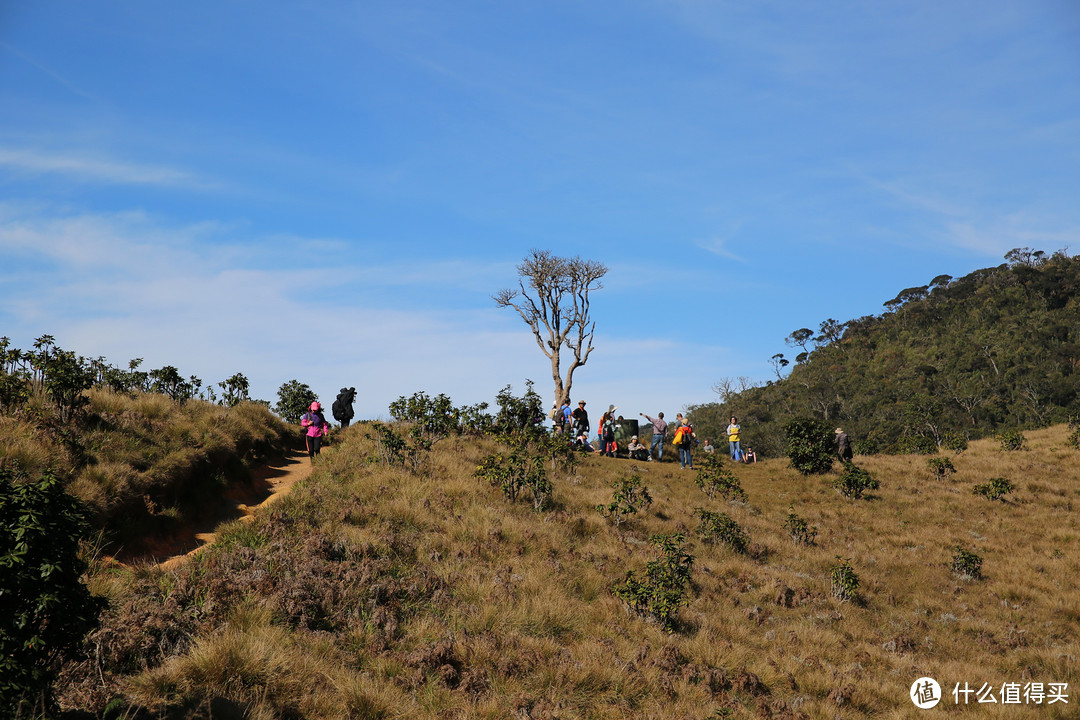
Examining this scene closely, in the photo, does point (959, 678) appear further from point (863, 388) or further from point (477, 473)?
point (863, 388)

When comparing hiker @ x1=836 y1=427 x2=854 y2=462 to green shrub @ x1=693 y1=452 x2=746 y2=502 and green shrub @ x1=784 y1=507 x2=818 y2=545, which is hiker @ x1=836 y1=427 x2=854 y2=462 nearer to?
green shrub @ x1=693 y1=452 x2=746 y2=502

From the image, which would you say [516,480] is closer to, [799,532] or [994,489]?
[799,532]

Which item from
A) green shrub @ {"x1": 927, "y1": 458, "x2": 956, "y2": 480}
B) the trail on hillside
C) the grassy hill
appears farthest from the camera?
green shrub @ {"x1": 927, "y1": 458, "x2": 956, "y2": 480}

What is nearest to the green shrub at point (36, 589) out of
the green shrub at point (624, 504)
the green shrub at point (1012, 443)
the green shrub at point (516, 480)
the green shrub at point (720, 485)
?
the green shrub at point (516, 480)

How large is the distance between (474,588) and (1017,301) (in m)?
78.3

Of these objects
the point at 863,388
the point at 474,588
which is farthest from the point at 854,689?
the point at 863,388

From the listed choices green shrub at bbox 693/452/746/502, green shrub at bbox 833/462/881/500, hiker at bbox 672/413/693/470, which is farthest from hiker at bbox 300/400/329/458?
green shrub at bbox 833/462/881/500

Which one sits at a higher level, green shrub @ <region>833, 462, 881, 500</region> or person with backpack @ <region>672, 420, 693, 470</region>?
person with backpack @ <region>672, 420, 693, 470</region>

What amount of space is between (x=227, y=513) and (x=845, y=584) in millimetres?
12453

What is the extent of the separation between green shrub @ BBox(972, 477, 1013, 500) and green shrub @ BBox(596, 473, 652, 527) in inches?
425

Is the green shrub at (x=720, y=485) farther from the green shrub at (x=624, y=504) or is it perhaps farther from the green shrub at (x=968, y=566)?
the green shrub at (x=968, y=566)

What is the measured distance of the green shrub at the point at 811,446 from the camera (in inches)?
867

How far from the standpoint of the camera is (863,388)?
209ft

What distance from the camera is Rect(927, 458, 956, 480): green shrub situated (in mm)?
21609
